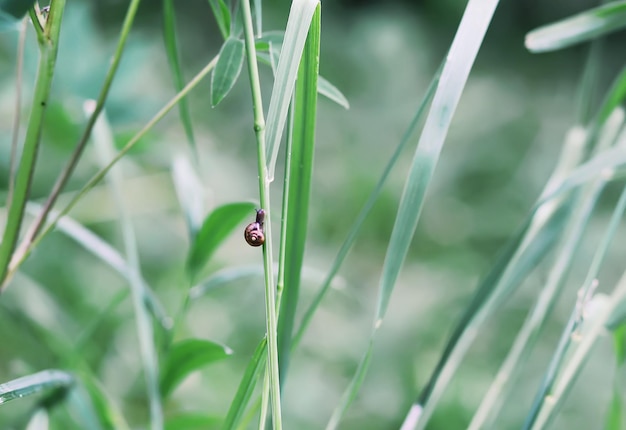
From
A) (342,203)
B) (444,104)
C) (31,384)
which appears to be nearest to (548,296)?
(444,104)

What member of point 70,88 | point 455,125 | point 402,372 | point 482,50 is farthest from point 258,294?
point 482,50

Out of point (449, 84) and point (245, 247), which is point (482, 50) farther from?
point (449, 84)

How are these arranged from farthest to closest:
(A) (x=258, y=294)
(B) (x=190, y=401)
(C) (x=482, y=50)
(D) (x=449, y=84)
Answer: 1. (C) (x=482, y=50)
2. (A) (x=258, y=294)
3. (B) (x=190, y=401)
4. (D) (x=449, y=84)

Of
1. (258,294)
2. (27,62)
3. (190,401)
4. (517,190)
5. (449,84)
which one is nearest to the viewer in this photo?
(449,84)

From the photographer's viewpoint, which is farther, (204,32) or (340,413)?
(204,32)

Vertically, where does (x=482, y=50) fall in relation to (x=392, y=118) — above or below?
above

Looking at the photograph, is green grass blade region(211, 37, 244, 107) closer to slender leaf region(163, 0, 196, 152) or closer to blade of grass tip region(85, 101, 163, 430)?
slender leaf region(163, 0, 196, 152)

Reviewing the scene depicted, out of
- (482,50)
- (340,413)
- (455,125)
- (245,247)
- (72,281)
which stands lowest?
(340,413)

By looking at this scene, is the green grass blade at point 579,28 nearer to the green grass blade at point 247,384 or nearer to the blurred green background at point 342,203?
the green grass blade at point 247,384
